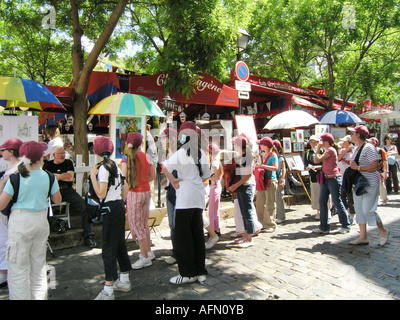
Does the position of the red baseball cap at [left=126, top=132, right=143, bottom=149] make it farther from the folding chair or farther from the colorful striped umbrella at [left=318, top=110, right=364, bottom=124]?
the colorful striped umbrella at [left=318, top=110, right=364, bottom=124]

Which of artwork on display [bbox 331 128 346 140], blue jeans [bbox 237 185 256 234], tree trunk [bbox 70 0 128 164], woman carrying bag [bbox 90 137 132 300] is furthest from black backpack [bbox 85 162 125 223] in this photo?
artwork on display [bbox 331 128 346 140]

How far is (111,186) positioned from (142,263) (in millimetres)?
1576

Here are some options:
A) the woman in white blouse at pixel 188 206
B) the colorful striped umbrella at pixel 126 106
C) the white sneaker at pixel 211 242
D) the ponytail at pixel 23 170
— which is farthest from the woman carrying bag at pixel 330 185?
the ponytail at pixel 23 170

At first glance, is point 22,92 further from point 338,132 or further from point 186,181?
point 338,132

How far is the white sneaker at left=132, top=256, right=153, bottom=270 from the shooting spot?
14.9 feet

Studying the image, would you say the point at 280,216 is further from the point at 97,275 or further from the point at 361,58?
the point at 361,58

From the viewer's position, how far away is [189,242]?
3.96 metres

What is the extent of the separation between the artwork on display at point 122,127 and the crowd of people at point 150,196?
118cm

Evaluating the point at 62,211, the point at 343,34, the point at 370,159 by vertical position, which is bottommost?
the point at 62,211

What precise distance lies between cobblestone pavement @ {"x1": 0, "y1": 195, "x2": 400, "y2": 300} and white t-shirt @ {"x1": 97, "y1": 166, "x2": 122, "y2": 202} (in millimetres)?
1164

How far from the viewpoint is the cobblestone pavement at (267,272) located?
3.69 meters

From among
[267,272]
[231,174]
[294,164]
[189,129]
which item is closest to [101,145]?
[189,129]

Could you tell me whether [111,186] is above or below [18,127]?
below

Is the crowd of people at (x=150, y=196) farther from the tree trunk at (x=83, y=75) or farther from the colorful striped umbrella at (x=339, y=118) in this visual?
the colorful striped umbrella at (x=339, y=118)
